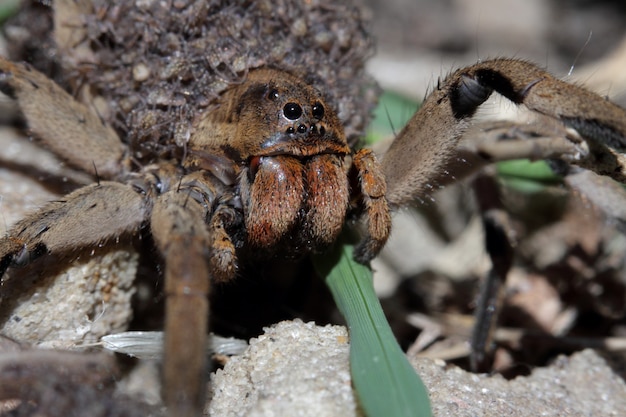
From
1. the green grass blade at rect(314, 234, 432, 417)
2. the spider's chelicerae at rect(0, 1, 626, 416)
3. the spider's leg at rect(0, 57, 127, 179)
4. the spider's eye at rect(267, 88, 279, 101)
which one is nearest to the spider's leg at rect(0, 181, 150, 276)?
the spider's chelicerae at rect(0, 1, 626, 416)

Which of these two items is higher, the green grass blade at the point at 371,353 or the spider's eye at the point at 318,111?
the spider's eye at the point at 318,111

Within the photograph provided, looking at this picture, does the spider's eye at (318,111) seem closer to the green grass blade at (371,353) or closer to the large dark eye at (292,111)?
the large dark eye at (292,111)

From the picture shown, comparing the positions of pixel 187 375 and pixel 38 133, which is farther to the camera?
pixel 38 133

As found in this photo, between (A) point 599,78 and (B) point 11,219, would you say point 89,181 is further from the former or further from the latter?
(A) point 599,78

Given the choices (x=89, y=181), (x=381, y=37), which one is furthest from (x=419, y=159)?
(x=381, y=37)

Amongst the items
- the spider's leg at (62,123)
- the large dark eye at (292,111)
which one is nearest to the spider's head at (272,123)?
the large dark eye at (292,111)

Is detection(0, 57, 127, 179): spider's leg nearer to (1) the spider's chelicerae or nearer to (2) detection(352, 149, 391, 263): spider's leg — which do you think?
(1) the spider's chelicerae
